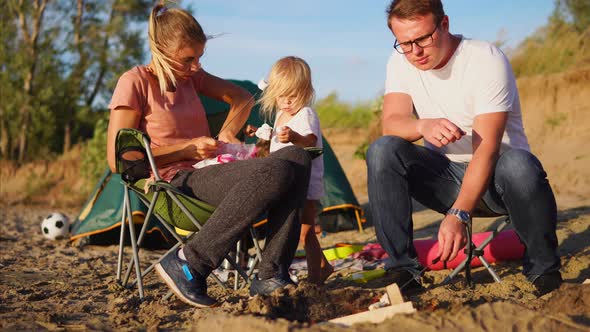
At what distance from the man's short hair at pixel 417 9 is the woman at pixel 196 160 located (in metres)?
0.73

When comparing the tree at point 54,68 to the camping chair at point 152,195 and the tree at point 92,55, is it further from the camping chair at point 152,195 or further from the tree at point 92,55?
the camping chair at point 152,195

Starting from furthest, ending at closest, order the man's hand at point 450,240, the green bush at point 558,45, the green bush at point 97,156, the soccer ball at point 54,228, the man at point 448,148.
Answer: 1. the green bush at point 97,156
2. the green bush at point 558,45
3. the soccer ball at point 54,228
4. the man at point 448,148
5. the man's hand at point 450,240

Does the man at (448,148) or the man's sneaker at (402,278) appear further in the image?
the man's sneaker at (402,278)

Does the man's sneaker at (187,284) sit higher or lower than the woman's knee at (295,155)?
lower

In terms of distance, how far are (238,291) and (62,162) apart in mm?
8984

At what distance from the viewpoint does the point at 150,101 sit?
311 centimetres

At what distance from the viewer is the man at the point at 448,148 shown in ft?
9.12

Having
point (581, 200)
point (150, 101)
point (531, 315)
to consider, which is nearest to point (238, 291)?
A: point (150, 101)

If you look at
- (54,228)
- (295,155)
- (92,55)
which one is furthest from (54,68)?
(295,155)

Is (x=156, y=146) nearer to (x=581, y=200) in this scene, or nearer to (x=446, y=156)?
(x=446, y=156)

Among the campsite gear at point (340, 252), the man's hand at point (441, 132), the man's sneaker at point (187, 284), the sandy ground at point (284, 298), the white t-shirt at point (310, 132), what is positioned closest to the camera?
the sandy ground at point (284, 298)

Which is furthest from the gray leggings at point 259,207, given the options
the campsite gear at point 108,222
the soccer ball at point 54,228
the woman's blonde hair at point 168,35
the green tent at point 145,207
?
the soccer ball at point 54,228

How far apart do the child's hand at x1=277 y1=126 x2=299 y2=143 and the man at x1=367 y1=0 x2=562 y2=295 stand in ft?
1.17

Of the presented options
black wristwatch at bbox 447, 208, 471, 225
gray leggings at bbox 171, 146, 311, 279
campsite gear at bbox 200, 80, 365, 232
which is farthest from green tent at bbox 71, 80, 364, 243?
black wristwatch at bbox 447, 208, 471, 225
